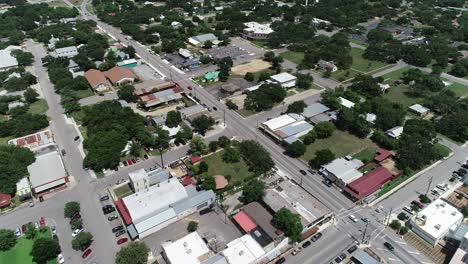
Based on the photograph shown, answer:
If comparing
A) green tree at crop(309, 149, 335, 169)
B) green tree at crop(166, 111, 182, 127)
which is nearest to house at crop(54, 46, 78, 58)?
green tree at crop(166, 111, 182, 127)

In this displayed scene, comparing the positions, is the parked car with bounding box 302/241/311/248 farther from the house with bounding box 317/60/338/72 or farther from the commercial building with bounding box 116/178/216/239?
the house with bounding box 317/60/338/72

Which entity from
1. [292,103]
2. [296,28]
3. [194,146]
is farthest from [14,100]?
[296,28]

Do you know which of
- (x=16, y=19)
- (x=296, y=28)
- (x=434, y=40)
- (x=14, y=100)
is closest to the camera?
(x=14, y=100)

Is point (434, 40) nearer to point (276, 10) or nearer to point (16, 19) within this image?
point (276, 10)

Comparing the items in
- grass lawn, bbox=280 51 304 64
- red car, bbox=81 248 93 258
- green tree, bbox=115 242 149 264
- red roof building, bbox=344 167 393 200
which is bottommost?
grass lawn, bbox=280 51 304 64

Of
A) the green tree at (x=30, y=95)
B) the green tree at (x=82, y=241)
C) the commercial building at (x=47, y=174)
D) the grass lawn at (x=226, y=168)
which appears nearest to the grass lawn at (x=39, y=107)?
the green tree at (x=30, y=95)

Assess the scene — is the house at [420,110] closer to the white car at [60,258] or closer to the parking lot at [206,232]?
the parking lot at [206,232]
